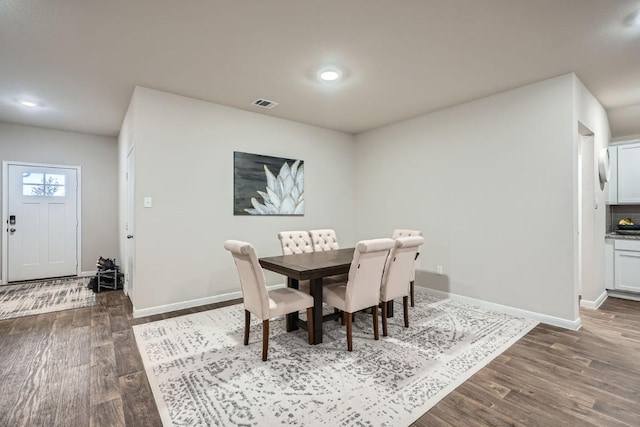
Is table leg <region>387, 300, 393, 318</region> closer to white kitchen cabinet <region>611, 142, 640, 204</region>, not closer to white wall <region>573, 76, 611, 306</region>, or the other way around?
white wall <region>573, 76, 611, 306</region>

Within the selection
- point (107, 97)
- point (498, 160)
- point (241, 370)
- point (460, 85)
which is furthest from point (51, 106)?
point (498, 160)

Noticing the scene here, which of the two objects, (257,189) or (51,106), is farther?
(257,189)

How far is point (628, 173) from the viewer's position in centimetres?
421

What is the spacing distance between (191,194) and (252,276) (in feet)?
6.20

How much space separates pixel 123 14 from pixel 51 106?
115 inches

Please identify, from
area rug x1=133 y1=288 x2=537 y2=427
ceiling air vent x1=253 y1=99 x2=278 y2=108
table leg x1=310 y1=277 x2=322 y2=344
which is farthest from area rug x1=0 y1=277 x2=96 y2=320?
ceiling air vent x1=253 y1=99 x2=278 y2=108

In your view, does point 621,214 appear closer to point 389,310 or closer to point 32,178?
point 389,310

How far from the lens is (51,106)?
4.12 metres

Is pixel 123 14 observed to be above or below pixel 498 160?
above

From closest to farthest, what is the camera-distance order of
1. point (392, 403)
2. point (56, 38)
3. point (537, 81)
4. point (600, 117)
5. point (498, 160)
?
point (392, 403) → point (56, 38) → point (537, 81) → point (498, 160) → point (600, 117)

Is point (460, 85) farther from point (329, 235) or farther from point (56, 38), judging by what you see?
point (56, 38)

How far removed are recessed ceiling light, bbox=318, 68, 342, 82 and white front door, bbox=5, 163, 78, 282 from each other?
16.3 ft

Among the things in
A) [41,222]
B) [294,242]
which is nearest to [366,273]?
[294,242]

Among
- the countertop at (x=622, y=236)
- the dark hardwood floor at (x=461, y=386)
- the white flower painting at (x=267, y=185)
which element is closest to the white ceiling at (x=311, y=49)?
the white flower painting at (x=267, y=185)
